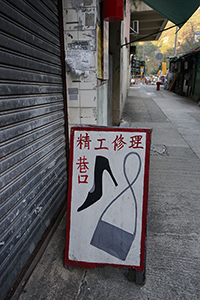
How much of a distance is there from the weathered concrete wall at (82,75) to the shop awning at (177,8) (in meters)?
2.42

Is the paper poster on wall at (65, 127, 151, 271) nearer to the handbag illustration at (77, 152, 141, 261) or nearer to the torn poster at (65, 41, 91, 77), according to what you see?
the handbag illustration at (77, 152, 141, 261)

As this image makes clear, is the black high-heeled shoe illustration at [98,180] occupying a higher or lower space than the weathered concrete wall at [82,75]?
lower

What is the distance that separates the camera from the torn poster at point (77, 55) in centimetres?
313

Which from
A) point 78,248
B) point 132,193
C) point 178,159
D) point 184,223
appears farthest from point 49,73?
point 178,159

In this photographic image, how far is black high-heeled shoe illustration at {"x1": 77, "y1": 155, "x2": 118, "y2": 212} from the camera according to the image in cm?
211

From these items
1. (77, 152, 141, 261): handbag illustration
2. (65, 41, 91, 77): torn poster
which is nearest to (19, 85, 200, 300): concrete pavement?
(77, 152, 141, 261): handbag illustration

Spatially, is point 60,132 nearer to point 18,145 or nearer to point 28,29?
point 18,145

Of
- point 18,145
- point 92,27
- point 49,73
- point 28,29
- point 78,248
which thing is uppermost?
point 92,27

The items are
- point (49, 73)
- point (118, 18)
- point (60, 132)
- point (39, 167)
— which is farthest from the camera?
point (118, 18)

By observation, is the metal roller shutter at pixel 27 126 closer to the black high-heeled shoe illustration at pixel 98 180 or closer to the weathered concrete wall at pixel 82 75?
the weathered concrete wall at pixel 82 75

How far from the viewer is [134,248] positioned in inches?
81.6

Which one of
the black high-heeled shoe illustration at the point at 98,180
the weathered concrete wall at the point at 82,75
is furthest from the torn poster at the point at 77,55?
the black high-heeled shoe illustration at the point at 98,180

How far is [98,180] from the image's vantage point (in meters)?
2.12

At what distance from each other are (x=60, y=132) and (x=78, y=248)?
1.68 metres
